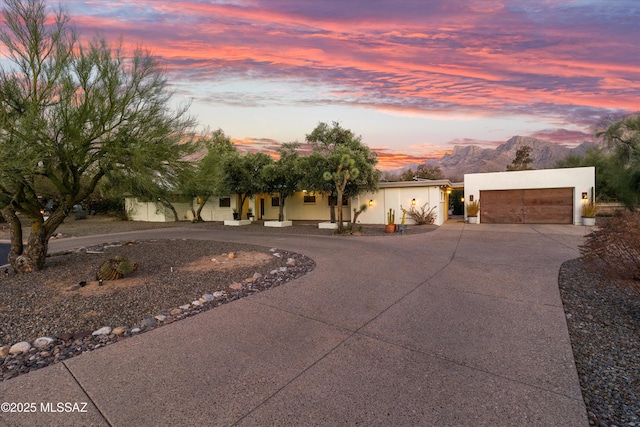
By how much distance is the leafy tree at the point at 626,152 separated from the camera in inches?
646

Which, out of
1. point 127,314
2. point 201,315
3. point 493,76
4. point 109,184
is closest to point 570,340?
point 201,315

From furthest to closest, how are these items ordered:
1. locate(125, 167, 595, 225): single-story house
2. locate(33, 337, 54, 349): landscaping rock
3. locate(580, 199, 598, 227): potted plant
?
locate(125, 167, 595, 225): single-story house
locate(580, 199, 598, 227): potted plant
locate(33, 337, 54, 349): landscaping rock

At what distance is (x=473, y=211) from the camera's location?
66.2 ft

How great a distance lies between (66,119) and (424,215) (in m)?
17.8

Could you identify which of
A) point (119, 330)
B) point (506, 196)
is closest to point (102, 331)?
point (119, 330)

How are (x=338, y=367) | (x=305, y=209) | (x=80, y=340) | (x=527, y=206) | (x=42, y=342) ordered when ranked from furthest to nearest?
(x=305, y=209) → (x=527, y=206) → (x=80, y=340) → (x=42, y=342) → (x=338, y=367)

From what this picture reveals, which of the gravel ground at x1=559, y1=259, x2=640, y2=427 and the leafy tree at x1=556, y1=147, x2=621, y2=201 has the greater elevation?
the leafy tree at x1=556, y1=147, x2=621, y2=201

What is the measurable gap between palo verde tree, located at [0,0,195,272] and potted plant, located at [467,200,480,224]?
17652mm

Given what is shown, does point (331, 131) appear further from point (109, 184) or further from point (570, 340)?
point (570, 340)

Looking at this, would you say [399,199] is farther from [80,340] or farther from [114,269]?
[80,340]

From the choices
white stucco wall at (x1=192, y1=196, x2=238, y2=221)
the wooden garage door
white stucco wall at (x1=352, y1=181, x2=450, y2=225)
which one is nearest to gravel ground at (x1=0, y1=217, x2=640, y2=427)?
white stucco wall at (x1=352, y1=181, x2=450, y2=225)

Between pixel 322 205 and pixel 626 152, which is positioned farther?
pixel 322 205

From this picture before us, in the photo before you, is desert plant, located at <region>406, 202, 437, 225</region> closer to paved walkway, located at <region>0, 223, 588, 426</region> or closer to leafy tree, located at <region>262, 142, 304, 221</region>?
leafy tree, located at <region>262, 142, 304, 221</region>

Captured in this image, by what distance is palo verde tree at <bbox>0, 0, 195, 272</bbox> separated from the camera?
258 inches
